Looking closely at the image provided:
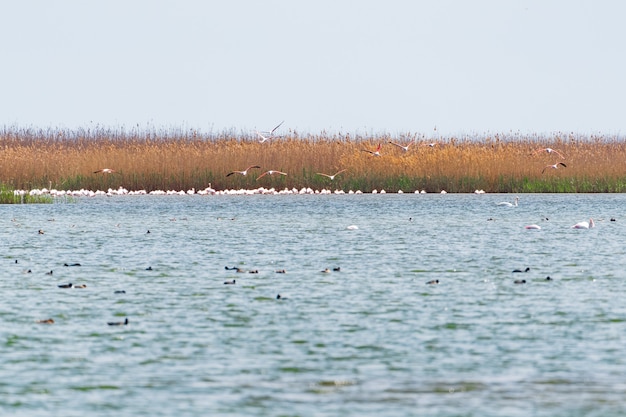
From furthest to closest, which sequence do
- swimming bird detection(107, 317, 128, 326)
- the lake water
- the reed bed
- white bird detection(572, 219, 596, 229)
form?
the reed bed < white bird detection(572, 219, 596, 229) < swimming bird detection(107, 317, 128, 326) < the lake water

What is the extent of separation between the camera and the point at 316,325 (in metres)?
14.0

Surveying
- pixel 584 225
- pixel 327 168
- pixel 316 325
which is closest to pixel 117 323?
pixel 316 325

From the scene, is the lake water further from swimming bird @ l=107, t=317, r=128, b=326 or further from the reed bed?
the reed bed

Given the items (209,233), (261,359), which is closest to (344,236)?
(209,233)

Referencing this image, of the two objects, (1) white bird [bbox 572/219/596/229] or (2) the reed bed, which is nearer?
(1) white bird [bbox 572/219/596/229]

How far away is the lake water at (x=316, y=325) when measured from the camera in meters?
10.3

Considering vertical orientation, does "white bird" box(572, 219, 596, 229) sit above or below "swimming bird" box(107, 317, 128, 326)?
above

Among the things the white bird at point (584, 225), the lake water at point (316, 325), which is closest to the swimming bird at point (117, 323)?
the lake water at point (316, 325)

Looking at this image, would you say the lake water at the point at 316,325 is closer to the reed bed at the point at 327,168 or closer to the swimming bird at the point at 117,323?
the swimming bird at the point at 117,323

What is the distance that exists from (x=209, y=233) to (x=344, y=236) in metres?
3.16

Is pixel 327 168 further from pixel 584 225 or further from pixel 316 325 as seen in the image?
pixel 316 325

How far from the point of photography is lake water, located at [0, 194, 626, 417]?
1033cm

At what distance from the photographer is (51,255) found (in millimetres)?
23688

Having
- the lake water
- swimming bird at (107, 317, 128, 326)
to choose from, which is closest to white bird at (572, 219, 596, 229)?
the lake water
